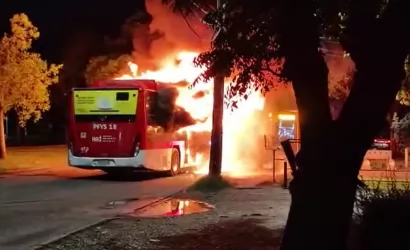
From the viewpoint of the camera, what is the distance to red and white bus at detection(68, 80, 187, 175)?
70.2 feet

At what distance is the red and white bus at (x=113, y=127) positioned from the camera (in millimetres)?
21406

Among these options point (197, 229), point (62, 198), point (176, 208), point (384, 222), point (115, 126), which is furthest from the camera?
point (115, 126)

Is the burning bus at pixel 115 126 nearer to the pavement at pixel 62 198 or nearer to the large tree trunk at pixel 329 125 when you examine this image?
the pavement at pixel 62 198

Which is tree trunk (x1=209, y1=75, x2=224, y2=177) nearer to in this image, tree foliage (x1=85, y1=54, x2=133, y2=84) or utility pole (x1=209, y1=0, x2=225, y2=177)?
utility pole (x1=209, y1=0, x2=225, y2=177)

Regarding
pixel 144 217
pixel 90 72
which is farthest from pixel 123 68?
pixel 144 217

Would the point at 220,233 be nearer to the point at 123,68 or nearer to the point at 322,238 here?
the point at 322,238

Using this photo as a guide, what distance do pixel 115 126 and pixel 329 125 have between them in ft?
50.4

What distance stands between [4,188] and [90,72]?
20708mm

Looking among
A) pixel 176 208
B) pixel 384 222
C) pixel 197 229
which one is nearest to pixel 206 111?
pixel 176 208

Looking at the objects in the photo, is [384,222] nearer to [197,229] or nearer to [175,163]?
[197,229]

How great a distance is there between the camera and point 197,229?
11008mm

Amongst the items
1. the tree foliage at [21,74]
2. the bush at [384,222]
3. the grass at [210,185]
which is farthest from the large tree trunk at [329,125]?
the tree foliage at [21,74]

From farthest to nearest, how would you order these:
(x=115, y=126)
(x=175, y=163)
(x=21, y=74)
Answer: (x=21, y=74)
(x=175, y=163)
(x=115, y=126)

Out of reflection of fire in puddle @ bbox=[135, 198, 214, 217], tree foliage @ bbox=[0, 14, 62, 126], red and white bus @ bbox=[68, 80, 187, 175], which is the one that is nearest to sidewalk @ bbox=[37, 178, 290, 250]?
reflection of fire in puddle @ bbox=[135, 198, 214, 217]
